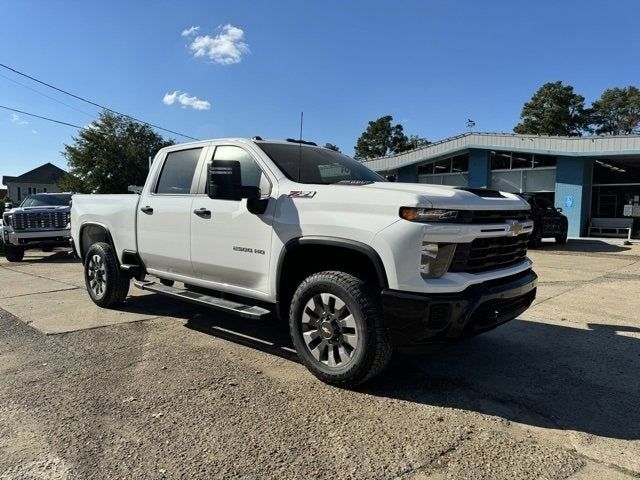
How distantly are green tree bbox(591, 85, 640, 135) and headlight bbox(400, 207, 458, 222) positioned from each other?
67491 millimetres

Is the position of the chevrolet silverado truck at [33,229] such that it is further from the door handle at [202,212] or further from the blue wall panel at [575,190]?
the blue wall panel at [575,190]

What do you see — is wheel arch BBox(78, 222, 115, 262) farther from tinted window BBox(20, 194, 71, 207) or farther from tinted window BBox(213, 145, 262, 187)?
tinted window BBox(20, 194, 71, 207)

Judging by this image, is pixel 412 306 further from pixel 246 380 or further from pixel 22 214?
pixel 22 214

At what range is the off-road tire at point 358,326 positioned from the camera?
3.60 metres

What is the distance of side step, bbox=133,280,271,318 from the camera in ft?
14.3

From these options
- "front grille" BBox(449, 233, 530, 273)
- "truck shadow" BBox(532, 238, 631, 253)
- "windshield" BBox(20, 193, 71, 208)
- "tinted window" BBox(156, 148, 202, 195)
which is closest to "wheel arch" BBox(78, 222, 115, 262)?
"tinted window" BBox(156, 148, 202, 195)

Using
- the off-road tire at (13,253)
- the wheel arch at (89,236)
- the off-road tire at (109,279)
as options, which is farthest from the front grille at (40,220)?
the off-road tire at (109,279)

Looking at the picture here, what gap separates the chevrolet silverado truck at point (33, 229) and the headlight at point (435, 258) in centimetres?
1268

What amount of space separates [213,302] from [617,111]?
7217 centimetres

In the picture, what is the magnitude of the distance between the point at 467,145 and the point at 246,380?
21.9 metres

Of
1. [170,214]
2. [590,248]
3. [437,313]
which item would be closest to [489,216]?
[437,313]

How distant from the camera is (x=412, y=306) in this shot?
339cm

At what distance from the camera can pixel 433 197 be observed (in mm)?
3535

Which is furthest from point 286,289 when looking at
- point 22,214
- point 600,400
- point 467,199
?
point 22,214
